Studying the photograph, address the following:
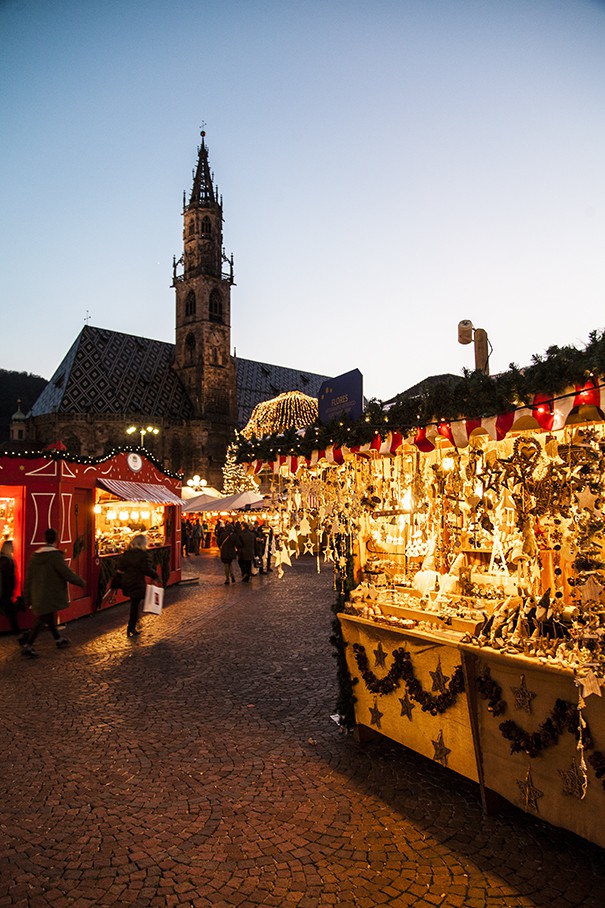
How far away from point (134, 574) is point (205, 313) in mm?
48403

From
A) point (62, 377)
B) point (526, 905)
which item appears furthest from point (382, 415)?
point (62, 377)

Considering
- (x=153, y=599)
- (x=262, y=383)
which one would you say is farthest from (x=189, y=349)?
(x=153, y=599)

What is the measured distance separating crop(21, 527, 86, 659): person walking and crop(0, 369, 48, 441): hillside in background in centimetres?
8327

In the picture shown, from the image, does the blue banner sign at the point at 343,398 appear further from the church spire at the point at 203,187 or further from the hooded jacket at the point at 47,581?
the church spire at the point at 203,187

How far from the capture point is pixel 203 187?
59.4 meters

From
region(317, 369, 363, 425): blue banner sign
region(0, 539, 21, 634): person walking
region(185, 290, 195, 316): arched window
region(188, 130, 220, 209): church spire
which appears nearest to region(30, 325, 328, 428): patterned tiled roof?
region(185, 290, 195, 316): arched window

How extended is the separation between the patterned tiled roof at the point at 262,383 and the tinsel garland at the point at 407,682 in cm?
5316

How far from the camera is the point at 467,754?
377 centimetres

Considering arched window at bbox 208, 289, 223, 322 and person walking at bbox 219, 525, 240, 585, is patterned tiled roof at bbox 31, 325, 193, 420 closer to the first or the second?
arched window at bbox 208, 289, 223, 322

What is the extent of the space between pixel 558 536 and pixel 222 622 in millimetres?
6772

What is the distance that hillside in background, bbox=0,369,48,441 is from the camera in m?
84.7

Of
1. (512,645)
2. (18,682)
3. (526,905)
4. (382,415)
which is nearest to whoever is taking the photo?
(526,905)

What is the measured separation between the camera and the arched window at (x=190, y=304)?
55.6 metres

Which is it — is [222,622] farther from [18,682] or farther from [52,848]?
[52,848]
